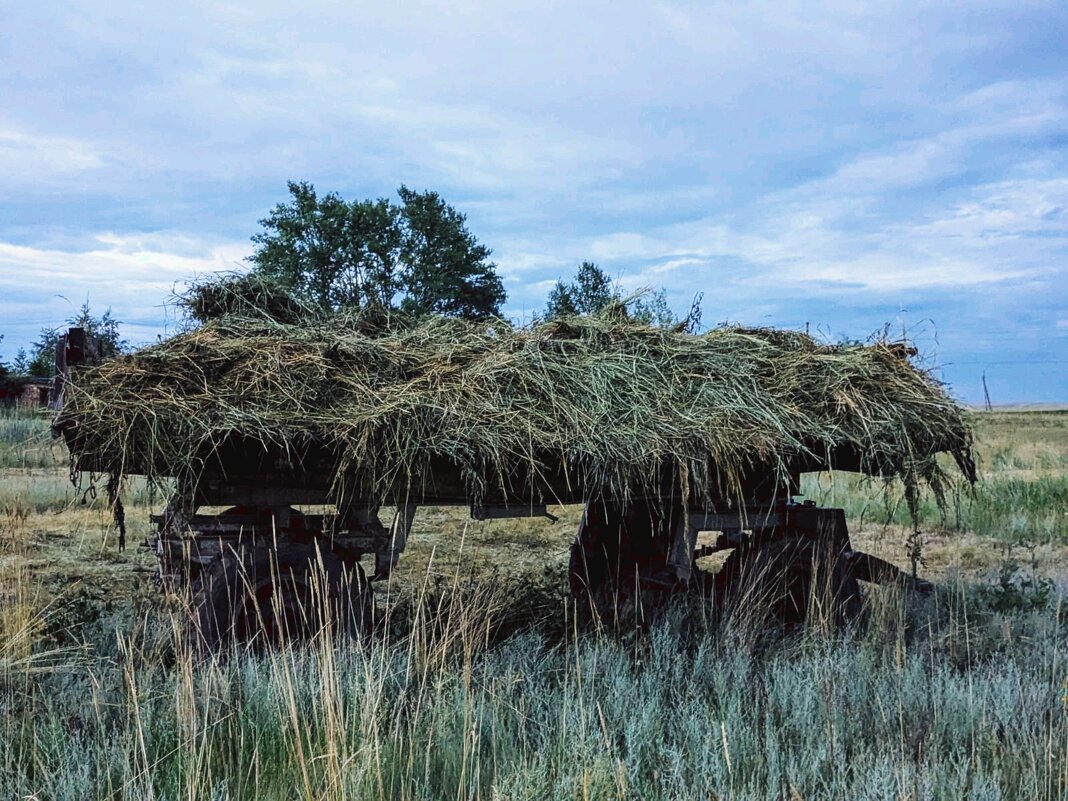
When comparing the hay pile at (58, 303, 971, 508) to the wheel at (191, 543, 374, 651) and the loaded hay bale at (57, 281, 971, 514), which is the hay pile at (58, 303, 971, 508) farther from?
the wheel at (191, 543, 374, 651)

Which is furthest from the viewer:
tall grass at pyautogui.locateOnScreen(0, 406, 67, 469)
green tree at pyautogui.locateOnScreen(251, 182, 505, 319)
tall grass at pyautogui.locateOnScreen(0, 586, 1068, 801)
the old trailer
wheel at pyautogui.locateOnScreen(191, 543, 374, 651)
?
green tree at pyautogui.locateOnScreen(251, 182, 505, 319)

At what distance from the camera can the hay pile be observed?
15.4 ft

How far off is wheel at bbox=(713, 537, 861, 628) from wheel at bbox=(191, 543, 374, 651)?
2.44m

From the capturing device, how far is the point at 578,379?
211 inches

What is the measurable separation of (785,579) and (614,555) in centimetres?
170

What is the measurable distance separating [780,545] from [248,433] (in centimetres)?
369

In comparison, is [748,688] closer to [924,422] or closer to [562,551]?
[924,422]

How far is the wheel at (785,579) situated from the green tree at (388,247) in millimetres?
20380

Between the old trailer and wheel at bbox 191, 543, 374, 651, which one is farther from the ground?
the old trailer

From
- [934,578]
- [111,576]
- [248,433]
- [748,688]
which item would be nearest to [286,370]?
[248,433]

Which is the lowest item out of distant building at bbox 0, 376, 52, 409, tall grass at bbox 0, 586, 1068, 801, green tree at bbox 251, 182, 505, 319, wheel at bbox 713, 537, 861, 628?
tall grass at bbox 0, 586, 1068, 801

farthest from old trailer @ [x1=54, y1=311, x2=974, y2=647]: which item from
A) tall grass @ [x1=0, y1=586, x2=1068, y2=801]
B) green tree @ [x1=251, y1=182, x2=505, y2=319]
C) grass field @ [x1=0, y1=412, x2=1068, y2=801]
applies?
green tree @ [x1=251, y1=182, x2=505, y2=319]

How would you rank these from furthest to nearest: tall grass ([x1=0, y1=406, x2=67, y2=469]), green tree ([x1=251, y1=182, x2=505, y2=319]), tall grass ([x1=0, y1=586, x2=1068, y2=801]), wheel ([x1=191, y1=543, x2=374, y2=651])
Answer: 1. green tree ([x1=251, y1=182, x2=505, y2=319])
2. tall grass ([x1=0, y1=406, x2=67, y2=469])
3. wheel ([x1=191, y1=543, x2=374, y2=651])
4. tall grass ([x1=0, y1=586, x2=1068, y2=801])

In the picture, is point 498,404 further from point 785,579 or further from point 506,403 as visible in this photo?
point 785,579
